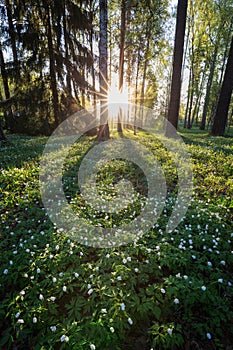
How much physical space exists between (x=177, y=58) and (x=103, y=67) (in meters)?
4.72

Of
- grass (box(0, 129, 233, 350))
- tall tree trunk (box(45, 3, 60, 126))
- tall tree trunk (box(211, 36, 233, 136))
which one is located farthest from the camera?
tall tree trunk (box(45, 3, 60, 126))

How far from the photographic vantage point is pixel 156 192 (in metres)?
5.22

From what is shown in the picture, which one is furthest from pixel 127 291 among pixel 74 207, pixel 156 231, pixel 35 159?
pixel 35 159

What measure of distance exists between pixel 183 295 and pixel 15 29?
17.3m

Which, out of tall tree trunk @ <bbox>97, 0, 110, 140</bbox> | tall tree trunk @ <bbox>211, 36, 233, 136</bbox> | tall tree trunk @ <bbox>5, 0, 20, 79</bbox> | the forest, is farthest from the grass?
tall tree trunk @ <bbox>5, 0, 20, 79</bbox>

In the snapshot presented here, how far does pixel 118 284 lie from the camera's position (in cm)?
246

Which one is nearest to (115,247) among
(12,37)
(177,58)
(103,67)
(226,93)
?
(103,67)

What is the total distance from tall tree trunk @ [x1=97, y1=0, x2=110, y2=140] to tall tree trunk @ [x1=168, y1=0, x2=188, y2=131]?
4.26 m

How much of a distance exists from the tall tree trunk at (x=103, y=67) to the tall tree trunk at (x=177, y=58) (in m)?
4.26

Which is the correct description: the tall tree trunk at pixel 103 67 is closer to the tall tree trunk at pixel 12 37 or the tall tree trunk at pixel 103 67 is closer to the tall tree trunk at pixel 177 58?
the tall tree trunk at pixel 177 58

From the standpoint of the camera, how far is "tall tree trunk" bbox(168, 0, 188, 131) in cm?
1088

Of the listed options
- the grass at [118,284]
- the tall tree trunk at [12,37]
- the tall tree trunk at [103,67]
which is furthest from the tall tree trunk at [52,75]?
the grass at [118,284]

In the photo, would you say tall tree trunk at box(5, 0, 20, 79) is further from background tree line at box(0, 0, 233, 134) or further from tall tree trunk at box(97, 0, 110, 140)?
tall tree trunk at box(97, 0, 110, 140)

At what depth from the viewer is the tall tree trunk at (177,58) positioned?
428 inches
